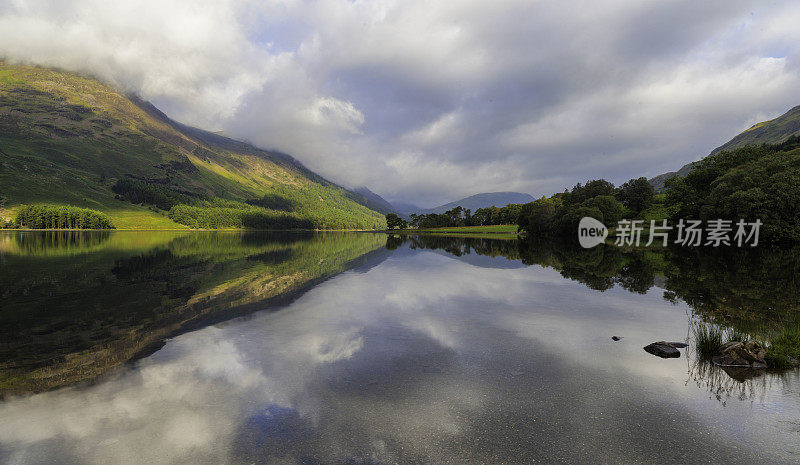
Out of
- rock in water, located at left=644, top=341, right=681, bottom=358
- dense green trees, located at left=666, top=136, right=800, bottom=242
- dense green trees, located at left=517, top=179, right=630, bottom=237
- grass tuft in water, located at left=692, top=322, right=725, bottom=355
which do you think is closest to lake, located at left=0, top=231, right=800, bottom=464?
rock in water, located at left=644, top=341, right=681, bottom=358

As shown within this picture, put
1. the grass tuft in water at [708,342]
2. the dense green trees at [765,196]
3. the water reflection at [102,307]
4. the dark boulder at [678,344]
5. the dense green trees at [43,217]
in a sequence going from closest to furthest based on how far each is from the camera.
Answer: the water reflection at [102,307]
the grass tuft in water at [708,342]
the dark boulder at [678,344]
the dense green trees at [765,196]
the dense green trees at [43,217]

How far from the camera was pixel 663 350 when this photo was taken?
14086mm

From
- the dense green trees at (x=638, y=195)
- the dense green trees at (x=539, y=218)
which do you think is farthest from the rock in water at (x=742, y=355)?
the dense green trees at (x=638, y=195)

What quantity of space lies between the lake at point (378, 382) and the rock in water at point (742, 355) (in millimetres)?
780

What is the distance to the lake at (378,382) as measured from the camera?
7711 millimetres

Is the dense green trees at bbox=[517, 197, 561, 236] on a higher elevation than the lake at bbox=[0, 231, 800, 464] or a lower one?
higher

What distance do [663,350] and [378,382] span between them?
41.3 feet

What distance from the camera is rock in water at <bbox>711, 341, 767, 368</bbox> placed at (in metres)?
12.7

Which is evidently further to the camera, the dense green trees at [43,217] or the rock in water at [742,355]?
the dense green trees at [43,217]

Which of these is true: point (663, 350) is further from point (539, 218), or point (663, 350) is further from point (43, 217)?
point (43, 217)

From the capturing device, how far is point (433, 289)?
28.8 metres

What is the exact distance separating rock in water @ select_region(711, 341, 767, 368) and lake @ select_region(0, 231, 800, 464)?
78 cm

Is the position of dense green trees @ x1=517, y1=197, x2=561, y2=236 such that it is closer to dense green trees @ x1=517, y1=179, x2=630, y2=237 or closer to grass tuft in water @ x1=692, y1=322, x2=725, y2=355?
dense green trees @ x1=517, y1=179, x2=630, y2=237

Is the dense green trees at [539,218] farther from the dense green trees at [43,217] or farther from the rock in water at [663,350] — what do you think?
the dense green trees at [43,217]
